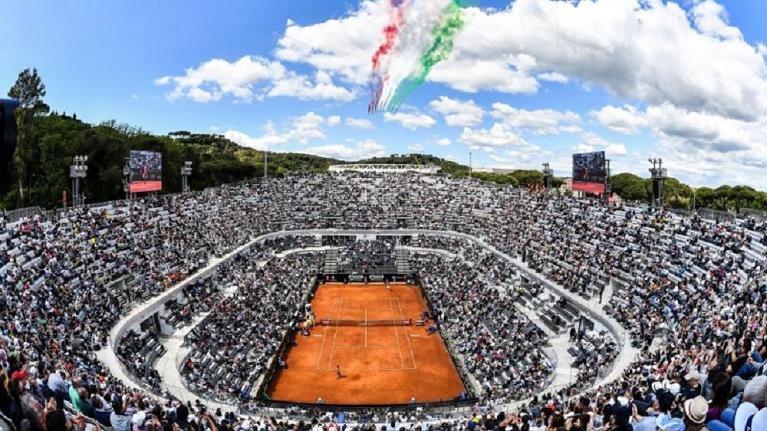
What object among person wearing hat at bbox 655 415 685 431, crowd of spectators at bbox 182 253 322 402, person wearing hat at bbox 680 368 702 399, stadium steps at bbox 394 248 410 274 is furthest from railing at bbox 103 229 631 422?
person wearing hat at bbox 655 415 685 431

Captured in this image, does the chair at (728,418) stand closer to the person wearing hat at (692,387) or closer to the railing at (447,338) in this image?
the person wearing hat at (692,387)

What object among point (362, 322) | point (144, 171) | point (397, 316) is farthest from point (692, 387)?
point (144, 171)

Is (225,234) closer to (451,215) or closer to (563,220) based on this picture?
(451,215)

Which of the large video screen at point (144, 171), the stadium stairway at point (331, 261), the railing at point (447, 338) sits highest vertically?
the large video screen at point (144, 171)

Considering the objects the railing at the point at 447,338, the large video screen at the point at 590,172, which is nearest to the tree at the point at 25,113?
the railing at the point at 447,338

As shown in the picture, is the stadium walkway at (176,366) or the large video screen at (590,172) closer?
the stadium walkway at (176,366)

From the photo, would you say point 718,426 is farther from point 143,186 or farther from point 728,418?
point 143,186

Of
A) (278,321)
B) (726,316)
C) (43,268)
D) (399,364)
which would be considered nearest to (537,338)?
(399,364)
